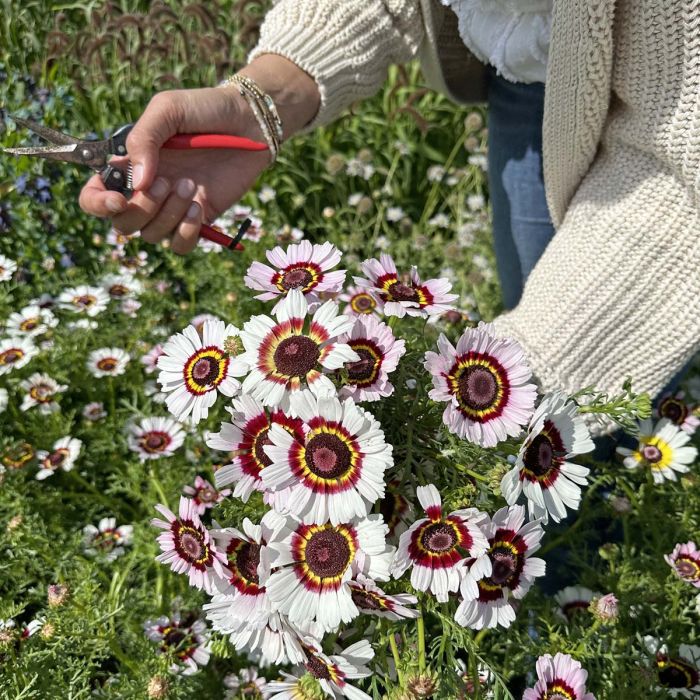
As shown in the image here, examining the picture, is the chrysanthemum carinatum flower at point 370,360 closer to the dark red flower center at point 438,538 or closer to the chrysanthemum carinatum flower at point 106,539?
the dark red flower center at point 438,538

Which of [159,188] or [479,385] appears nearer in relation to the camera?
[479,385]

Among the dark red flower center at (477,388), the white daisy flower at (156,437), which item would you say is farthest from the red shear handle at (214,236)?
the dark red flower center at (477,388)

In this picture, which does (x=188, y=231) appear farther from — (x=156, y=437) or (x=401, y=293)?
(x=156, y=437)

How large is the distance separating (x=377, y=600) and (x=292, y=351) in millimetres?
290

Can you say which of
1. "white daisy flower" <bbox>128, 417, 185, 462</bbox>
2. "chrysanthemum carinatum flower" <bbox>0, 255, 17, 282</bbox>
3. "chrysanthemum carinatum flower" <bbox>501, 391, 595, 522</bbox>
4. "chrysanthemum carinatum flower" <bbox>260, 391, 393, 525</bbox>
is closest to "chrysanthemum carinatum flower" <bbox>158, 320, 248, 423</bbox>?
"chrysanthemum carinatum flower" <bbox>260, 391, 393, 525</bbox>

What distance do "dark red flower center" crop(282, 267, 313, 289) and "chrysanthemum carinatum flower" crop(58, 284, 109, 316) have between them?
1.23 metres

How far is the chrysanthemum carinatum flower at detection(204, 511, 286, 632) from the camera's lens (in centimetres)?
88

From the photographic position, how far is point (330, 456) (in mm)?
822

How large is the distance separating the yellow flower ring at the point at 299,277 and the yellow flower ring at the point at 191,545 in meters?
0.32

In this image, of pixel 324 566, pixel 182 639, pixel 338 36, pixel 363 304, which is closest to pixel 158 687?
pixel 182 639

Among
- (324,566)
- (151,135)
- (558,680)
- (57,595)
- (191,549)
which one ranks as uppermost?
(151,135)

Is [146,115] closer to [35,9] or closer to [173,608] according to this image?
[173,608]

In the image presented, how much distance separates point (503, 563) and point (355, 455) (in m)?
0.23

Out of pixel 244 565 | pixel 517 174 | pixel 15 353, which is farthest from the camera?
pixel 15 353
